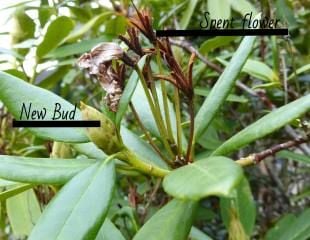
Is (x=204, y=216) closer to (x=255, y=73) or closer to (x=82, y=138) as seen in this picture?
(x=255, y=73)

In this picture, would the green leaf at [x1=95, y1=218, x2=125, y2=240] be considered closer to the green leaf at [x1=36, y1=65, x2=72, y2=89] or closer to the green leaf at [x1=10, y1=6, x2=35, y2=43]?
the green leaf at [x1=36, y1=65, x2=72, y2=89]

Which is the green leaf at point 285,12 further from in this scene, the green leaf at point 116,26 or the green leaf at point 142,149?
the green leaf at point 142,149

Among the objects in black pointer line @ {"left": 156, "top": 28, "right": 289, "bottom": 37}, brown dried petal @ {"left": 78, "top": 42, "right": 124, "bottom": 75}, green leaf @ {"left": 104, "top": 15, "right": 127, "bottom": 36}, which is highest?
brown dried petal @ {"left": 78, "top": 42, "right": 124, "bottom": 75}

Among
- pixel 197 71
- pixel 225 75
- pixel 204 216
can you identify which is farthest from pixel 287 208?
pixel 225 75

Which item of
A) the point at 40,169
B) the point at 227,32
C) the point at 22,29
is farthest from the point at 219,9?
the point at 40,169

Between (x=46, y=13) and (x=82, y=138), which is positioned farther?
(x=46, y=13)

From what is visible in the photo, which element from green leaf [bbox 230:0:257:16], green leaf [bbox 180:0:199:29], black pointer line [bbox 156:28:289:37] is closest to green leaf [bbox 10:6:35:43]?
green leaf [bbox 180:0:199:29]
